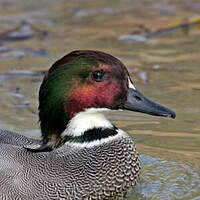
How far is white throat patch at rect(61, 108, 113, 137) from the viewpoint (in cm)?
525

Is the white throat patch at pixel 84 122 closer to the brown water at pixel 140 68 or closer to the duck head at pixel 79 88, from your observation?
the duck head at pixel 79 88

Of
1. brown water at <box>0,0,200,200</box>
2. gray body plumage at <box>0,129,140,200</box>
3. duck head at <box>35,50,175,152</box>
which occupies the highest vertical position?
duck head at <box>35,50,175,152</box>

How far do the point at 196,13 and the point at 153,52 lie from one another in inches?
65.6

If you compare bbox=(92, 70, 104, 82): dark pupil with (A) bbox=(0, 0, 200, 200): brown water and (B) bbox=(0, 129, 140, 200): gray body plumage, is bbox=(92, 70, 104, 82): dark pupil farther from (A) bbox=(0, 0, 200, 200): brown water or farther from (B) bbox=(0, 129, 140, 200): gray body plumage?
(A) bbox=(0, 0, 200, 200): brown water

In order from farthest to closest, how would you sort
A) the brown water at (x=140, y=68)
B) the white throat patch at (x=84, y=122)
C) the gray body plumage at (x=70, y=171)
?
the brown water at (x=140, y=68)
the white throat patch at (x=84, y=122)
the gray body plumage at (x=70, y=171)

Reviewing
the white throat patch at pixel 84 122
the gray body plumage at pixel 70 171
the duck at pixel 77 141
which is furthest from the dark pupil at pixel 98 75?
the gray body plumage at pixel 70 171

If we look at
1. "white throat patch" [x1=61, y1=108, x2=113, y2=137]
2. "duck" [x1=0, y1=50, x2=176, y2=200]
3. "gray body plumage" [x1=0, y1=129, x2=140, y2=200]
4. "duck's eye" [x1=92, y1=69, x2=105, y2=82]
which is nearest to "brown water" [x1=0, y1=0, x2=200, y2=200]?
"gray body plumage" [x1=0, y1=129, x2=140, y2=200]

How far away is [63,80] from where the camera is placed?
5.15 meters

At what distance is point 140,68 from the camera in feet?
27.2

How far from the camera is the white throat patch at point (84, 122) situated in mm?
5248

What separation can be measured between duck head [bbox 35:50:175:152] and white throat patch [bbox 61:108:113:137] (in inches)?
1.4

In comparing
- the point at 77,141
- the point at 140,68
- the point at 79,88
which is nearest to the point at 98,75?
the point at 79,88

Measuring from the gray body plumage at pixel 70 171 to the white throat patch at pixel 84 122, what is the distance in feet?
0.49

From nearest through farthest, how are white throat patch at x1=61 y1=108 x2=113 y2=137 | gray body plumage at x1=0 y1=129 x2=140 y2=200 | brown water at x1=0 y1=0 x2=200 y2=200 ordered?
gray body plumage at x1=0 y1=129 x2=140 y2=200
white throat patch at x1=61 y1=108 x2=113 y2=137
brown water at x1=0 y1=0 x2=200 y2=200
